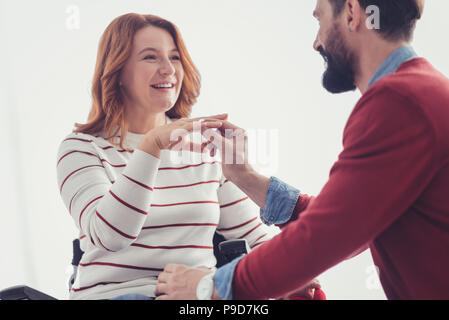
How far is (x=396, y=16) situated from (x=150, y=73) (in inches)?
28.0

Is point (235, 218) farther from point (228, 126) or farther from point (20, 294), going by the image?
point (20, 294)

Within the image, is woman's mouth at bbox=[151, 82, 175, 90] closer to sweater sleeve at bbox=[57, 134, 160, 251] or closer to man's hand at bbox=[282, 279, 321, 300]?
sweater sleeve at bbox=[57, 134, 160, 251]

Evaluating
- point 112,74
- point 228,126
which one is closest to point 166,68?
point 112,74

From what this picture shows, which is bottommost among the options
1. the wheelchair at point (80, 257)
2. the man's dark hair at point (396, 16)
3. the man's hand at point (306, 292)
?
the man's hand at point (306, 292)

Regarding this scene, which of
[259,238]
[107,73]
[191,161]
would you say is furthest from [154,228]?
[107,73]

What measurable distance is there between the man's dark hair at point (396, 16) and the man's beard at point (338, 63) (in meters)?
0.09

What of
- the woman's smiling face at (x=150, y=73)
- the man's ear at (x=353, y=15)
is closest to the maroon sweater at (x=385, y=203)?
the man's ear at (x=353, y=15)

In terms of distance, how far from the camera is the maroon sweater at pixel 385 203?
0.78 m

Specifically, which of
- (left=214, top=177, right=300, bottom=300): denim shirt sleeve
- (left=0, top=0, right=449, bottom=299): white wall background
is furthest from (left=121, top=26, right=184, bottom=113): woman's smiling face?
(left=0, top=0, right=449, bottom=299): white wall background

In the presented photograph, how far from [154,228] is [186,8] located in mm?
1764

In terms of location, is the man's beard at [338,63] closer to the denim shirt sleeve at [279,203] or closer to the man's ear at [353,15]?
the man's ear at [353,15]

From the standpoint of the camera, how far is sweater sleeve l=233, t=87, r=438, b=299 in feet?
2.54

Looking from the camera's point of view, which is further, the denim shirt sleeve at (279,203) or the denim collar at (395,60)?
the denim shirt sleeve at (279,203)
